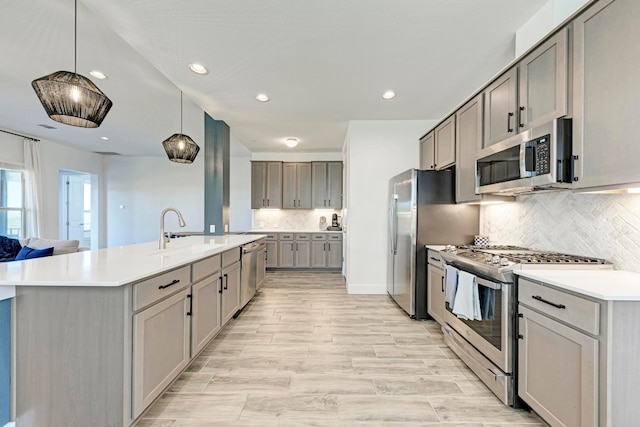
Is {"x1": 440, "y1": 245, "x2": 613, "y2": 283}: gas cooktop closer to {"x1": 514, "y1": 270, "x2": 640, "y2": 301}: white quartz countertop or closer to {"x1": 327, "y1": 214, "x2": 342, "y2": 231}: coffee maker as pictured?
{"x1": 514, "y1": 270, "x2": 640, "y2": 301}: white quartz countertop

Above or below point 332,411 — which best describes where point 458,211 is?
above

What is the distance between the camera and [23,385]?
58.9 inches

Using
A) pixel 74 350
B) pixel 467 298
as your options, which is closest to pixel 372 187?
pixel 467 298

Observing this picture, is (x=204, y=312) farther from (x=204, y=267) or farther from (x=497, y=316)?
(x=497, y=316)

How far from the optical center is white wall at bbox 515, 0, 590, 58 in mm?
1903

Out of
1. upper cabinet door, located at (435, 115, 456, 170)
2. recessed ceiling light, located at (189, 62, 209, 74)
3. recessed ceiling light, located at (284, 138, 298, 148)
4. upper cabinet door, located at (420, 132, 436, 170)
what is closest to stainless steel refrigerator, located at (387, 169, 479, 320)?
upper cabinet door, located at (435, 115, 456, 170)

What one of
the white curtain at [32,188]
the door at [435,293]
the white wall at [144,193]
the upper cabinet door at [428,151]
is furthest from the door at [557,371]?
the white curtain at [32,188]

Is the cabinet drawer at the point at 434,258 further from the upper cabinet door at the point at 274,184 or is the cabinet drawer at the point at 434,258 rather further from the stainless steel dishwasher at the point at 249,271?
the upper cabinet door at the point at 274,184

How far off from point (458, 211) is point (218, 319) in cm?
284

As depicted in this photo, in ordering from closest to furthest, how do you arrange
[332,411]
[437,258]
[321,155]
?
[332,411]
[437,258]
[321,155]

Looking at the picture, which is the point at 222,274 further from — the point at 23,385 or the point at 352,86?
the point at 352,86

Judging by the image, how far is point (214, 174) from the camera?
A: 4539 millimetres

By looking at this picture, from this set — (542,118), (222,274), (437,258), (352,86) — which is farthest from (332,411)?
(352,86)

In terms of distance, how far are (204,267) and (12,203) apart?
605 cm
